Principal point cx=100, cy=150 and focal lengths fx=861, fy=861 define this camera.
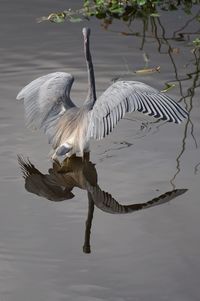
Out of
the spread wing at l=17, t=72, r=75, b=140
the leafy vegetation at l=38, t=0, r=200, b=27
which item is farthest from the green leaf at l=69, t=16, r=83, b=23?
the spread wing at l=17, t=72, r=75, b=140

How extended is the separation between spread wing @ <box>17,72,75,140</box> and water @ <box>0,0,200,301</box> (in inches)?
4.6

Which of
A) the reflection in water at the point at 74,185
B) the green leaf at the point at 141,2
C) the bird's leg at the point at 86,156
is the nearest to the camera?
the reflection in water at the point at 74,185

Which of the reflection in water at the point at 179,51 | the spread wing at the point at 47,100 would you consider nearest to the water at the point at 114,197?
the reflection in water at the point at 179,51

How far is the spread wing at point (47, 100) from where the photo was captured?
503cm

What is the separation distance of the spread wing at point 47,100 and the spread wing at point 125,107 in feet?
1.06

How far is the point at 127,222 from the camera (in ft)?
13.7

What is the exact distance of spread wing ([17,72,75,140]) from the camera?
5031 millimetres

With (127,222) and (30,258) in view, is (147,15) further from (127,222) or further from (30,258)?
(30,258)

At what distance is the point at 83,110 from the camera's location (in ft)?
16.2

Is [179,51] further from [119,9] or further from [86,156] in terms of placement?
[86,156]

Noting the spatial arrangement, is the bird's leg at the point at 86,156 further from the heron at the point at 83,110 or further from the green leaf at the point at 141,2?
the green leaf at the point at 141,2

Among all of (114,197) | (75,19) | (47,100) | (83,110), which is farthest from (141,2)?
(114,197)

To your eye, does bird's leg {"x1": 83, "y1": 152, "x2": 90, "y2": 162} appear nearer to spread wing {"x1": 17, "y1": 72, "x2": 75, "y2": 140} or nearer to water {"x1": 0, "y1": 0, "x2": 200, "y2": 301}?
water {"x1": 0, "y1": 0, "x2": 200, "y2": 301}

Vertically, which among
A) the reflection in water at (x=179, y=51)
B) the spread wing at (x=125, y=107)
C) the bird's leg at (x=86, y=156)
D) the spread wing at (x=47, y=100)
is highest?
the spread wing at (x=125, y=107)
